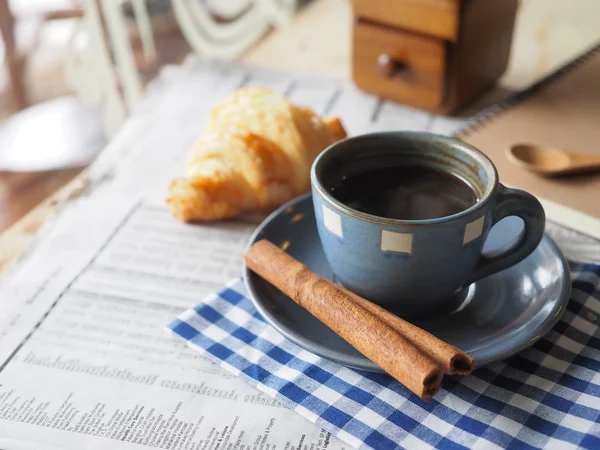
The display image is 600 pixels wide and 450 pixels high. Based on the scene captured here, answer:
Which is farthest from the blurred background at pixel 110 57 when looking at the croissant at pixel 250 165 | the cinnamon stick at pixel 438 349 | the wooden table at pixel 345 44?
the cinnamon stick at pixel 438 349

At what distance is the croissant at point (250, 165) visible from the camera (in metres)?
0.61

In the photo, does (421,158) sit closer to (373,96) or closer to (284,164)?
(284,164)

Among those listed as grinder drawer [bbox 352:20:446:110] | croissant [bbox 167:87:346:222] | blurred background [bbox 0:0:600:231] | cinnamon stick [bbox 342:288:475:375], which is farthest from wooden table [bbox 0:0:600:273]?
cinnamon stick [bbox 342:288:475:375]

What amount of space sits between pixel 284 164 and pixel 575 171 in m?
0.29

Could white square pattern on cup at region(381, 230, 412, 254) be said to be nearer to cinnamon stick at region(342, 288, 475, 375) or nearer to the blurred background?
cinnamon stick at region(342, 288, 475, 375)

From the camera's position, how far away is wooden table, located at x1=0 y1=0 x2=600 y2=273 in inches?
36.2

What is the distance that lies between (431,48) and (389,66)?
59 mm

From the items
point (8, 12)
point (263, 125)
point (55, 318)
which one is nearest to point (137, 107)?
point (263, 125)

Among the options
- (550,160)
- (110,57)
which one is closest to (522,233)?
(550,160)

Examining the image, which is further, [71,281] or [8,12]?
[8,12]

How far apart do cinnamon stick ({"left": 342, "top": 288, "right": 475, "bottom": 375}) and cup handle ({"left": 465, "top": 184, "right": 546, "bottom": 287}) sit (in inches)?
3.0

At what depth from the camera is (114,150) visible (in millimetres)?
767

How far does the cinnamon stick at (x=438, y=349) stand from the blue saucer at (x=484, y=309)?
→ 18 millimetres

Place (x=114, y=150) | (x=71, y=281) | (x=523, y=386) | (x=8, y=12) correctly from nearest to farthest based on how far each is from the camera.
Answer: (x=523, y=386) → (x=71, y=281) → (x=114, y=150) → (x=8, y=12)
